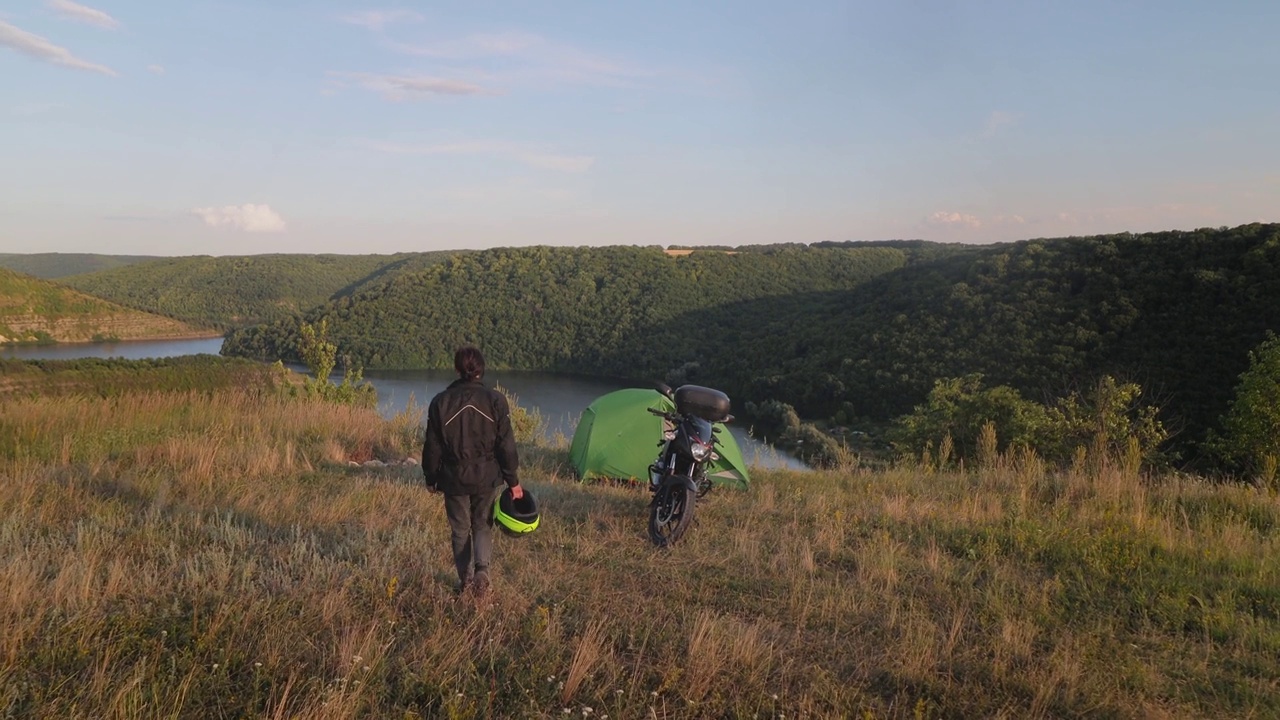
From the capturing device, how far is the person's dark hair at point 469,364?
364 cm

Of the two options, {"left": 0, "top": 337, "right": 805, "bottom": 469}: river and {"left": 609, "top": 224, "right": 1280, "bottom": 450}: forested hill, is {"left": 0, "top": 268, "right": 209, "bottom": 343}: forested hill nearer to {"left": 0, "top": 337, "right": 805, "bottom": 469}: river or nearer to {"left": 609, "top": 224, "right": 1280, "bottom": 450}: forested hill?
{"left": 0, "top": 337, "right": 805, "bottom": 469}: river

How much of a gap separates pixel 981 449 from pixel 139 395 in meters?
10.7

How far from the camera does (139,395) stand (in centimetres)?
893

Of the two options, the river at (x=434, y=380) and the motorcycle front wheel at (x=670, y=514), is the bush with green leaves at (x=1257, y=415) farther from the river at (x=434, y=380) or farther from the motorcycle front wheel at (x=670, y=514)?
the river at (x=434, y=380)

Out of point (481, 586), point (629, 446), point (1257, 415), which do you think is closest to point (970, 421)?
point (1257, 415)

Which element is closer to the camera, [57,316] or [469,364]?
[469,364]

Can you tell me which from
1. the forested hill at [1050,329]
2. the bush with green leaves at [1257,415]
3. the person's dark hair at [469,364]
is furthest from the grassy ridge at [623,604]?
the forested hill at [1050,329]

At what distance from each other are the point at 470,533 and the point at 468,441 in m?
0.51

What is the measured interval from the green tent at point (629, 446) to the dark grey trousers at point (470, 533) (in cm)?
400

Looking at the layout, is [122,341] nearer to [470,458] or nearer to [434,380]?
[434,380]

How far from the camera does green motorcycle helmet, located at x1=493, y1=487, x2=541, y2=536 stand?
11.8 ft

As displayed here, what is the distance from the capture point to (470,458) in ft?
11.9

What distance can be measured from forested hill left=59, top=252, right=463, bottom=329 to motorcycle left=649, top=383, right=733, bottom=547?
88135mm

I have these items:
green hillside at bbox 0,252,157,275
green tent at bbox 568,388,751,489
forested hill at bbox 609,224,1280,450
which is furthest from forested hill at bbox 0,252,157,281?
green tent at bbox 568,388,751,489
